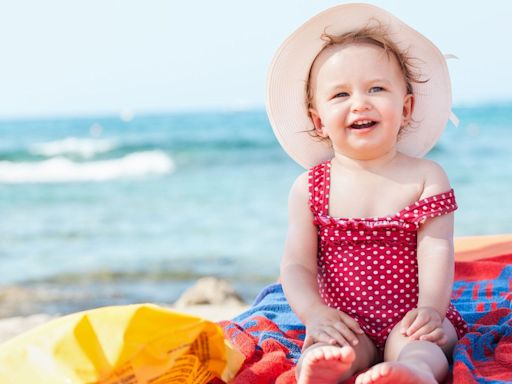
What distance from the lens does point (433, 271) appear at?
7.57ft

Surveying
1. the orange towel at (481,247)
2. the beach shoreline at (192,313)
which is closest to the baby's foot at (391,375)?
the orange towel at (481,247)

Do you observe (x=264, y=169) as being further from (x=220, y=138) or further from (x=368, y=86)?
(x=368, y=86)

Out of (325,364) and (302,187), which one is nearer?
(325,364)

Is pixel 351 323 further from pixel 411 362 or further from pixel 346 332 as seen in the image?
pixel 411 362

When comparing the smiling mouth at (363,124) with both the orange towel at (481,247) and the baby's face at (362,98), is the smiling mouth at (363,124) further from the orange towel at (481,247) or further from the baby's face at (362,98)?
the orange towel at (481,247)

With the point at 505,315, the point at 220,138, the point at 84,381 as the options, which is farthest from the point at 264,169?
the point at 84,381

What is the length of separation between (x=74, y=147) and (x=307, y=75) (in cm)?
1600

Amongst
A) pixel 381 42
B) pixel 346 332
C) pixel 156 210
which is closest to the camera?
pixel 346 332

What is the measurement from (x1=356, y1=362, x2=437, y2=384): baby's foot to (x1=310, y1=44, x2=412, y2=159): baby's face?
0.77 meters

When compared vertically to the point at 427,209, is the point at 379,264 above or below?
below

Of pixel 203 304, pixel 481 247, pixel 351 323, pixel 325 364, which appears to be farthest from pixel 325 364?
pixel 203 304

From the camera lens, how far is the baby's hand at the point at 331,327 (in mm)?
2133

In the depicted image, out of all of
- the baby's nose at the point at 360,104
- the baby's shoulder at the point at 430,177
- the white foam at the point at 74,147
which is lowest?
the white foam at the point at 74,147

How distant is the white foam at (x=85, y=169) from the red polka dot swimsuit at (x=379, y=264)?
1121 cm
